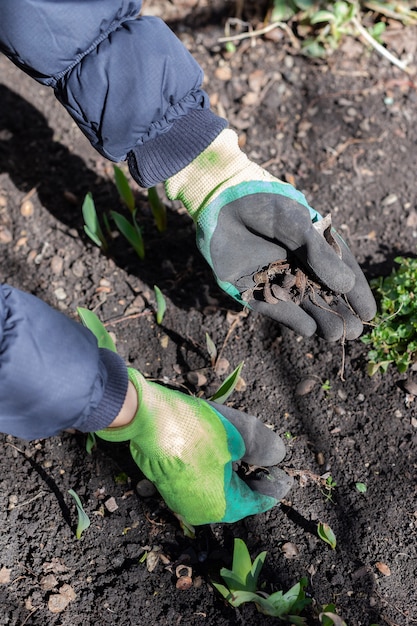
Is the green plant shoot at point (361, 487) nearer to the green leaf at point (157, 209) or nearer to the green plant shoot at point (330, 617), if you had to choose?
the green plant shoot at point (330, 617)

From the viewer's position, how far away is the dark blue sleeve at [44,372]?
1.26m

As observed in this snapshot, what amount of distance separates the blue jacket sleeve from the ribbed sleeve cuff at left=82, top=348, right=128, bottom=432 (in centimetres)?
59

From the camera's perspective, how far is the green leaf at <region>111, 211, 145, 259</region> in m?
2.04

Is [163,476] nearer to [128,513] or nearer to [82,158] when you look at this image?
[128,513]

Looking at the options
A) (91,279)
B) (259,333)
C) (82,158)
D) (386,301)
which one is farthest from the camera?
(82,158)

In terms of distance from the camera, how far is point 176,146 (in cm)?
171

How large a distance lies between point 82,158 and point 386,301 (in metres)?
1.33

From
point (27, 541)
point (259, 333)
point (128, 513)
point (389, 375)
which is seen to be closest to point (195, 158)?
point (259, 333)

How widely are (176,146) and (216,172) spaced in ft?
0.44

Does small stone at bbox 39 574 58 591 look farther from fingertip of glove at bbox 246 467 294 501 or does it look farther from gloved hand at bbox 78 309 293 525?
fingertip of glove at bbox 246 467 294 501

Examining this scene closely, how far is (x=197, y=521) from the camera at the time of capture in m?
1.62

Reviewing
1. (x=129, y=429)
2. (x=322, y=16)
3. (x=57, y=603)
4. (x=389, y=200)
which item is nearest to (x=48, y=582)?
(x=57, y=603)

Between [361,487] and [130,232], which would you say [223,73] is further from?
[361,487]

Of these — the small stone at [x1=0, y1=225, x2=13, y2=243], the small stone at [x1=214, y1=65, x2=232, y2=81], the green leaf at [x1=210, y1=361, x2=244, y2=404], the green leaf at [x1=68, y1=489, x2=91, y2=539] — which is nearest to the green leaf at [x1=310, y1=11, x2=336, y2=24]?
the small stone at [x1=214, y1=65, x2=232, y2=81]
